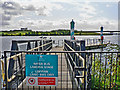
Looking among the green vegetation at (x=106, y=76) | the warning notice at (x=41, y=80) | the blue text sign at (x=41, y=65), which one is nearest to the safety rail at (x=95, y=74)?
the green vegetation at (x=106, y=76)

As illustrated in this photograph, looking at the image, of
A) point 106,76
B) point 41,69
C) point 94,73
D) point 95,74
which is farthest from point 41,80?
point 106,76

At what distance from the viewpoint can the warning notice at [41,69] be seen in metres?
3.61

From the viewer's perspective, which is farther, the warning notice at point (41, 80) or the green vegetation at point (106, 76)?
the green vegetation at point (106, 76)

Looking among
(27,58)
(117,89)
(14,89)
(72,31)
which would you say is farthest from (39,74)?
(72,31)

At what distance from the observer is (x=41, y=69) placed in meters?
3.62

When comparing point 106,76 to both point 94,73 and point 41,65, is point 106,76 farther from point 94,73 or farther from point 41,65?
point 41,65

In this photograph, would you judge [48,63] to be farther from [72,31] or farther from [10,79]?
[72,31]

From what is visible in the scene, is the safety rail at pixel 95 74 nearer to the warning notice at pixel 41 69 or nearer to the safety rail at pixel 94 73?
the safety rail at pixel 94 73

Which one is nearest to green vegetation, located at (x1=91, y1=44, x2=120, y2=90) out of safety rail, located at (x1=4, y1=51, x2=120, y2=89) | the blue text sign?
safety rail, located at (x1=4, y1=51, x2=120, y2=89)

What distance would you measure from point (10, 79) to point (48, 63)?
124 cm

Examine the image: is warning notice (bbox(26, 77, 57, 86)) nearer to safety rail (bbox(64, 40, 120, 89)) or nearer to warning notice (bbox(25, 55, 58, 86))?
warning notice (bbox(25, 55, 58, 86))

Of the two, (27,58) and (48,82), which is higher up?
(27,58)

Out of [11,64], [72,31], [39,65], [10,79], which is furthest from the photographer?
[72,31]

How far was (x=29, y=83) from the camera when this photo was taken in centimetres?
369
